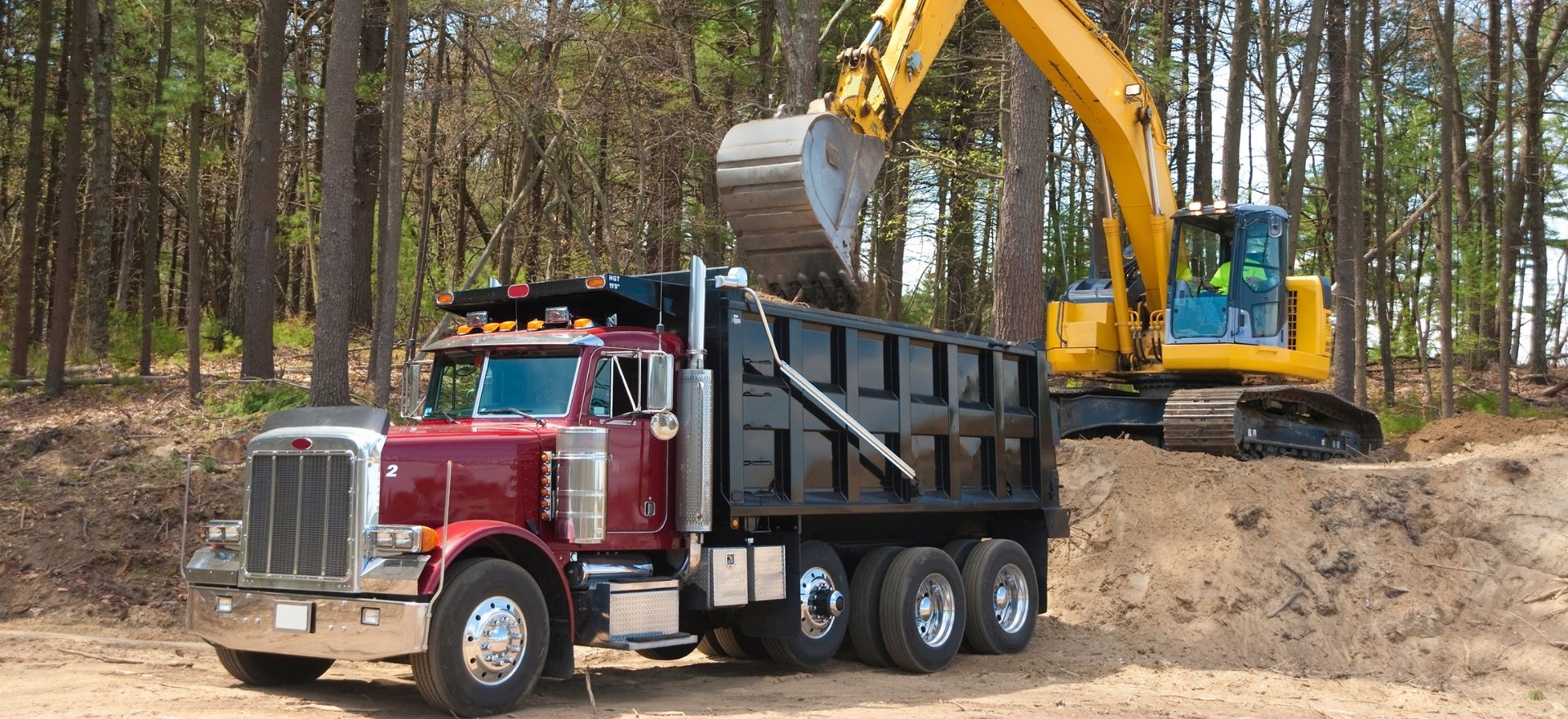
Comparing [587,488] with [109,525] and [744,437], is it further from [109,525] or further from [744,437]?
[109,525]

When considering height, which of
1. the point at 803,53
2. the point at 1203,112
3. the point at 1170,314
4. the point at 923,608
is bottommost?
the point at 923,608

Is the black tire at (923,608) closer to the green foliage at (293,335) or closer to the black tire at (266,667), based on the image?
the black tire at (266,667)

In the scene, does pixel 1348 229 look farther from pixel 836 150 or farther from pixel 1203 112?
pixel 836 150

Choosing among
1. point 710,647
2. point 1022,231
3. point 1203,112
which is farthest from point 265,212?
point 1203,112

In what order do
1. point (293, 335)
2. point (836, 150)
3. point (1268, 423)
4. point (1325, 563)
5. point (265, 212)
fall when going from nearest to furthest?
point (836, 150)
point (1325, 563)
point (1268, 423)
point (265, 212)
point (293, 335)

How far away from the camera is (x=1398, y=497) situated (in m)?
14.5

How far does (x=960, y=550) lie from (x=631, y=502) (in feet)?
12.7

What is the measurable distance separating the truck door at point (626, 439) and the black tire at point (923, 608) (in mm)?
2326

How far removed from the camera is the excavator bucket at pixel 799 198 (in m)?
10.8

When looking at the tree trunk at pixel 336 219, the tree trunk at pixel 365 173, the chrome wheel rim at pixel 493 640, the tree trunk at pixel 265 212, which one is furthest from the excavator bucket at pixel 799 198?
the tree trunk at pixel 365 173

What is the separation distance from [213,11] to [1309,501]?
2236 cm

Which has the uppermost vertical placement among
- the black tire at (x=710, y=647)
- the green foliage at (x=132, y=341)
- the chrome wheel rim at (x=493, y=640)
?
the green foliage at (x=132, y=341)

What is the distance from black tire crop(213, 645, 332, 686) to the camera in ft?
28.3

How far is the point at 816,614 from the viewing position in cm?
1036
